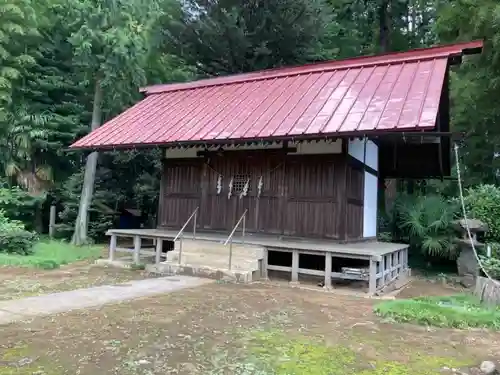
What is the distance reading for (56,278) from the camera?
350 inches

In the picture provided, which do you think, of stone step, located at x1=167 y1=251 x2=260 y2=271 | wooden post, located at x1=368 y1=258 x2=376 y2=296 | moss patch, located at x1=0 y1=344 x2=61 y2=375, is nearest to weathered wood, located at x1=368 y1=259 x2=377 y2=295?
wooden post, located at x1=368 y1=258 x2=376 y2=296

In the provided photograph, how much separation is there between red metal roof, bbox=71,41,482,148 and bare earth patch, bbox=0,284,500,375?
3.54 m

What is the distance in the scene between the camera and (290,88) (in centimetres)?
1152

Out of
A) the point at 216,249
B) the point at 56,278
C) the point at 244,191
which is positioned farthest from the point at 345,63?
the point at 56,278

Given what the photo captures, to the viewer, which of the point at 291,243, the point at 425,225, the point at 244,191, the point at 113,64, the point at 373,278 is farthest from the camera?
the point at 113,64

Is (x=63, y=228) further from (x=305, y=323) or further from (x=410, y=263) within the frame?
(x=305, y=323)

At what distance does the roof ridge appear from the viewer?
999 cm

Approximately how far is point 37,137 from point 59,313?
1207 cm

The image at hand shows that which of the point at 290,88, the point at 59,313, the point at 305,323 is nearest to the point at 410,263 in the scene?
the point at 290,88

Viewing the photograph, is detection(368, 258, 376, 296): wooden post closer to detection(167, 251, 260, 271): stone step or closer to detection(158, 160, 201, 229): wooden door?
detection(167, 251, 260, 271): stone step

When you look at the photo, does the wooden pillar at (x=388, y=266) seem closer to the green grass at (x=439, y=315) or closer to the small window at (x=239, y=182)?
the green grass at (x=439, y=315)

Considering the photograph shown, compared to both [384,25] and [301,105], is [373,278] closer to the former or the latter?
[301,105]

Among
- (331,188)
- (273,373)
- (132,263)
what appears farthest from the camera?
(132,263)

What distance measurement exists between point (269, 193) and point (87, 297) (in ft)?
15.6
